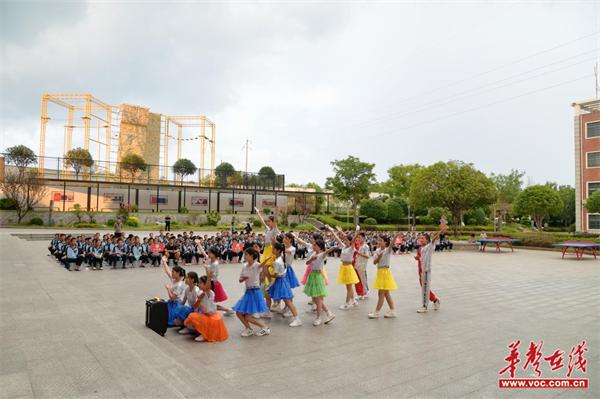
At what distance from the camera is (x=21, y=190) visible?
99.8 ft

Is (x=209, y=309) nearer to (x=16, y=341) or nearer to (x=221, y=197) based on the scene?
(x=16, y=341)

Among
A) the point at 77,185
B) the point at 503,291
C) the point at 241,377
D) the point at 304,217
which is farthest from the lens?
the point at 304,217

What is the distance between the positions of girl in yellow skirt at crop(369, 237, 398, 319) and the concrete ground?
0.27 metres

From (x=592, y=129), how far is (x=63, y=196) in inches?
2149

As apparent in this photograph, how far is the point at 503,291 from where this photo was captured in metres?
10.8

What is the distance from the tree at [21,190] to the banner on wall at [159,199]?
10766 mm

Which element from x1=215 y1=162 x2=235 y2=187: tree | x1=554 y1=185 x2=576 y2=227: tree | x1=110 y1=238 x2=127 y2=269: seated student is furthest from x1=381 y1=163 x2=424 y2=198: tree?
x1=110 y1=238 x2=127 y2=269: seated student

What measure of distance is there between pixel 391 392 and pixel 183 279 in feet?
14.2

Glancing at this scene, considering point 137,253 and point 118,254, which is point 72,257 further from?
point 137,253

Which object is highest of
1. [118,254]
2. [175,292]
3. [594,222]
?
[594,222]

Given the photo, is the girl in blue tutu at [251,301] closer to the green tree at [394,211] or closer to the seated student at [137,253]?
the seated student at [137,253]

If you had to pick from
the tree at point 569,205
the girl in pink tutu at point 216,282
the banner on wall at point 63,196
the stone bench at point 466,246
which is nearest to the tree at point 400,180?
the tree at point 569,205

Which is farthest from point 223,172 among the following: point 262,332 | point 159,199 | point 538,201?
point 262,332

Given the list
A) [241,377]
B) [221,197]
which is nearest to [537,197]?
[221,197]
